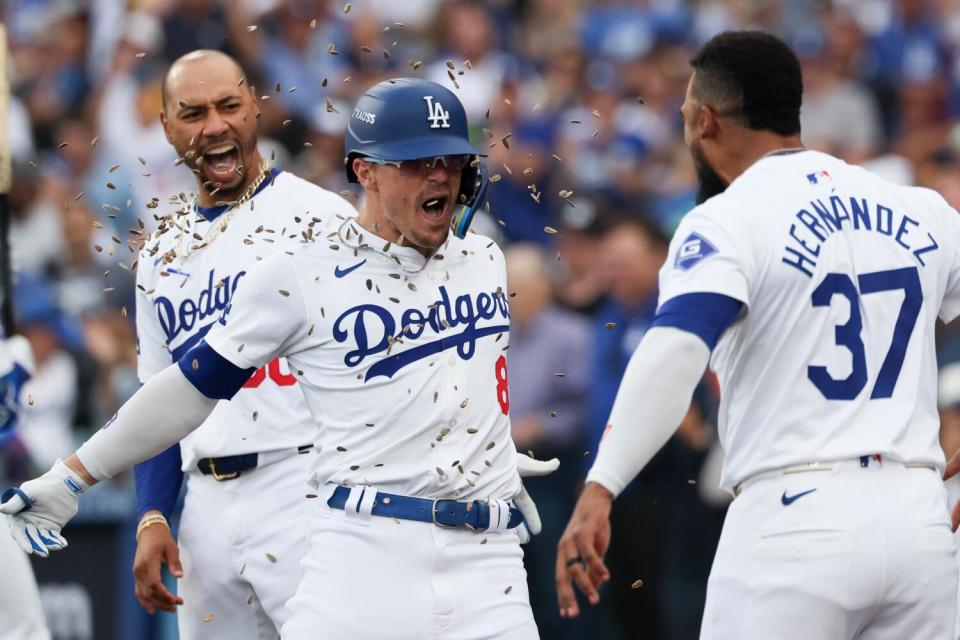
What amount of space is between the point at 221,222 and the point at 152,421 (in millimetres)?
1366

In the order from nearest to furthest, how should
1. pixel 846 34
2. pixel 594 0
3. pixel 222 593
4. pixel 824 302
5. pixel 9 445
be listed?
pixel 824 302 < pixel 222 593 < pixel 9 445 < pixel 846 34 < pixel 594 0

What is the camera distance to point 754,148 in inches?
209

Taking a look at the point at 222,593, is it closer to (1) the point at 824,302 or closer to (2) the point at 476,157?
(2) the point at 476,157

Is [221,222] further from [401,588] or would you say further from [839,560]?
[839,560]

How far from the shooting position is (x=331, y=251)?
5504 millimetres

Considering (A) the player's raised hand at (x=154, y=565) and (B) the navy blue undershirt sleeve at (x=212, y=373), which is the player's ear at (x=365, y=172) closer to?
(B) the navy blue undershirt sleeve at (x=212, y=373)

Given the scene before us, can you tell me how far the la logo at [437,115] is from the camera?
5449 mm

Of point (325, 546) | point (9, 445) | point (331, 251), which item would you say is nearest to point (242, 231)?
point (331, 251)

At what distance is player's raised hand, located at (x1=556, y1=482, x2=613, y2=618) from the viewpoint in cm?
461

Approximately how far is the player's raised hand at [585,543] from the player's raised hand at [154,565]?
2.25 metres

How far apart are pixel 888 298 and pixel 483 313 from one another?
131 centimetres

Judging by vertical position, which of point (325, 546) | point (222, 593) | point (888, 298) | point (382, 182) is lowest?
point (222, 593)

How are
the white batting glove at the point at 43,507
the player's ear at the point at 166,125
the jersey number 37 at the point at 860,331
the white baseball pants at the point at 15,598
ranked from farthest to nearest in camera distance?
the player's ear at the point at 166,125, the white baseball pants at the point at 15,598, the white batting glove at the point at 43,507, the jersey number 37 at the point at 860,331

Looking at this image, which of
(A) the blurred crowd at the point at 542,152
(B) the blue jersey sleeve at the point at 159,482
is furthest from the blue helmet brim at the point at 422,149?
(A) the blurred crowd at the point at 542,152
